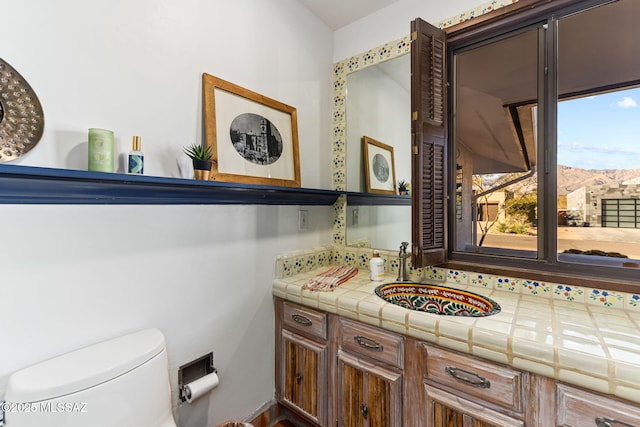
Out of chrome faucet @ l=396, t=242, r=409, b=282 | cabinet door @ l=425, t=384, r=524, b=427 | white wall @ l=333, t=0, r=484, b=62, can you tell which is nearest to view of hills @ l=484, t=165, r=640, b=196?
chrome faucet @ l=396, t=242, r=409, b=282

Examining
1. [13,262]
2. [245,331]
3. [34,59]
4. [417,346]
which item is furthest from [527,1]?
[13,262]

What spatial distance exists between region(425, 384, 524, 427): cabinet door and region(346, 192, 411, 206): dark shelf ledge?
109cm

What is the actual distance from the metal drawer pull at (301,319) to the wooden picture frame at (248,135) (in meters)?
0.80

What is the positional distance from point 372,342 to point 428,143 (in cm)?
109

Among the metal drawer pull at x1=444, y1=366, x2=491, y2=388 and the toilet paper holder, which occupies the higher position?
the metal drawer pull at x1=444, y1=366, x2=491, y2=388

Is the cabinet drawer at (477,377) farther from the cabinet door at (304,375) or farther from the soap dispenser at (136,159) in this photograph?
the soap dispenser at (136,159)

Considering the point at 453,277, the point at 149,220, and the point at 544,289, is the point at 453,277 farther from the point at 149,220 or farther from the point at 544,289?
the point at 149,220

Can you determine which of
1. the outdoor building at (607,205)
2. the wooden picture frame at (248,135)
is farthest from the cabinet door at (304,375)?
the outdoor building at (607,205)

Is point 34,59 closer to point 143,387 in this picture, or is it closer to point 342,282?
point 143,387

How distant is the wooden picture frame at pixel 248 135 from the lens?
1.47 metres

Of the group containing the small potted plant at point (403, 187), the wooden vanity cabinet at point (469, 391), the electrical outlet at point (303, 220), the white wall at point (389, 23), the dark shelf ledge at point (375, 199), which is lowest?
the wooden vanity cabinet at point (469, 391)

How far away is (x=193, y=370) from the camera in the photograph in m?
1.43

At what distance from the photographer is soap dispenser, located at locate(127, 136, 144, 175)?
3.68 feet

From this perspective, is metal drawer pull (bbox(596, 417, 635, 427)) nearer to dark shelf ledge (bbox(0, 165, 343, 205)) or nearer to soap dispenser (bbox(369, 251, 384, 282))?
soap dispenser (bbox(369, 251, 384, 282))
